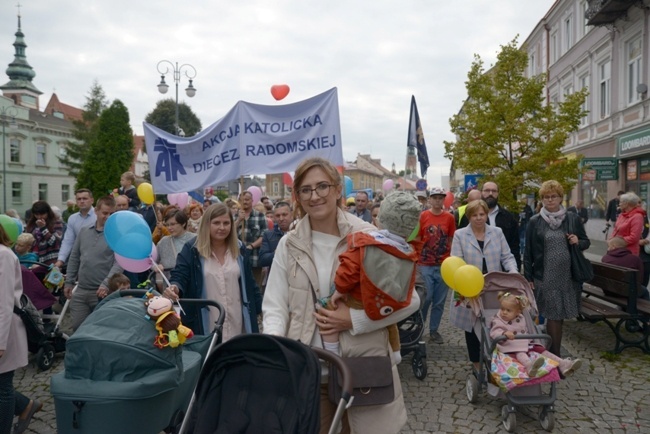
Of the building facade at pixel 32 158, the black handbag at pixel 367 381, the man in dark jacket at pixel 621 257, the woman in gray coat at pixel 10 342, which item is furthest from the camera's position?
the building facade at pixel 32 158

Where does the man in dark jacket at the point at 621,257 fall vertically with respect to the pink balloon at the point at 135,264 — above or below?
below

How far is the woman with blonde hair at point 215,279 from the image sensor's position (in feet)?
13.2

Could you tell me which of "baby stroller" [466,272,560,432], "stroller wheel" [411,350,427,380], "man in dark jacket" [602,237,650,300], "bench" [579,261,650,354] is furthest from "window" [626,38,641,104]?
"stroller wheel" [411,350,427,380]

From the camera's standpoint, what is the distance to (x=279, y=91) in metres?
8.83

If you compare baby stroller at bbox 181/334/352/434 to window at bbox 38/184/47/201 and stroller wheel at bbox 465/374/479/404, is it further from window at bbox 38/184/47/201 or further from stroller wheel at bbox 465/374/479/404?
window at bbox 38/184/47/201

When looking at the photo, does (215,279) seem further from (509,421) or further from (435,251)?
(435,251)

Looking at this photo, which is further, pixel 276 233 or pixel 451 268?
pixel 276 233

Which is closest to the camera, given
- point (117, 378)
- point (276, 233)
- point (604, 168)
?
point (117, 378)

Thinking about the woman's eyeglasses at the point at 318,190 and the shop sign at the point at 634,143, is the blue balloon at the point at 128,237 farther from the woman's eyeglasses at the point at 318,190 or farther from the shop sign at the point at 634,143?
the shop sign at the point at 634,143

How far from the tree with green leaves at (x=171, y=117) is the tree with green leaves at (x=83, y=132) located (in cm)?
621

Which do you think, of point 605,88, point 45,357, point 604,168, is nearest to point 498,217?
point 45,357

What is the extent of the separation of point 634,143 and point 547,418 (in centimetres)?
1733

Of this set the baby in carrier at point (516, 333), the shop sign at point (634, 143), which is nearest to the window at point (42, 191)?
the shop sign at point (634, 143)

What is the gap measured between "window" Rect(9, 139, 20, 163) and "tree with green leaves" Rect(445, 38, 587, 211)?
2245 inches
